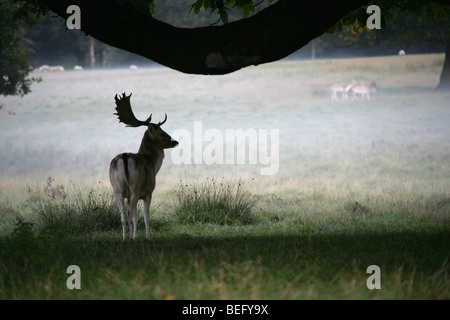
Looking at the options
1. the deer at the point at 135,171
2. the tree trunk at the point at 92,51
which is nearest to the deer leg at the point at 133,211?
the deer at the point at 135,171

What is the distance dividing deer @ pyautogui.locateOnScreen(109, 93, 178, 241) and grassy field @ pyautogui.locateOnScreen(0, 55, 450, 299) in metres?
0.59

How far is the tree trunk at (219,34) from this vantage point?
8359 mm

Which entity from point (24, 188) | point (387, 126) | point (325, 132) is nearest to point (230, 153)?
point (325, 132)

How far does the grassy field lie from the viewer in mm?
6684

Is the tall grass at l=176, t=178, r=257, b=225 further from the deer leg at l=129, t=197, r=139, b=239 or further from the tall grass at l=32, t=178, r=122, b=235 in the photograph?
the deer leg at l=129, t=197, r=139, b=239

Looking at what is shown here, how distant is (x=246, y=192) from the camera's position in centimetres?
1268

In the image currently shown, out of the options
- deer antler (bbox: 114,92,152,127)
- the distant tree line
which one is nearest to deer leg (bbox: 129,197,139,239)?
deer antler (bbox: 114,92,152,127)

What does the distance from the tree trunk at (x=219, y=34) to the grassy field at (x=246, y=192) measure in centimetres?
255

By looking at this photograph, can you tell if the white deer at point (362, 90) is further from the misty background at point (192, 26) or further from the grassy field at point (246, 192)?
the misty background at point (192, 26)

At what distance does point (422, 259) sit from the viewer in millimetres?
7656

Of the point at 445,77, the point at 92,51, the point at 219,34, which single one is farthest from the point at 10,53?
the point at 445,77

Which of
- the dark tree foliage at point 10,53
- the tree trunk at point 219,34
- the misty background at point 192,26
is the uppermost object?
the misty background at point 192,26

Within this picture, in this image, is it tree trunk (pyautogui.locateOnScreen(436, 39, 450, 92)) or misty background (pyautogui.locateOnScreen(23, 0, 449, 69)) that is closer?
misty background (pyautogui.locateOnScreen(23, 0, 449, 69))

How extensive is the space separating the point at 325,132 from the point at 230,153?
18.6ft
